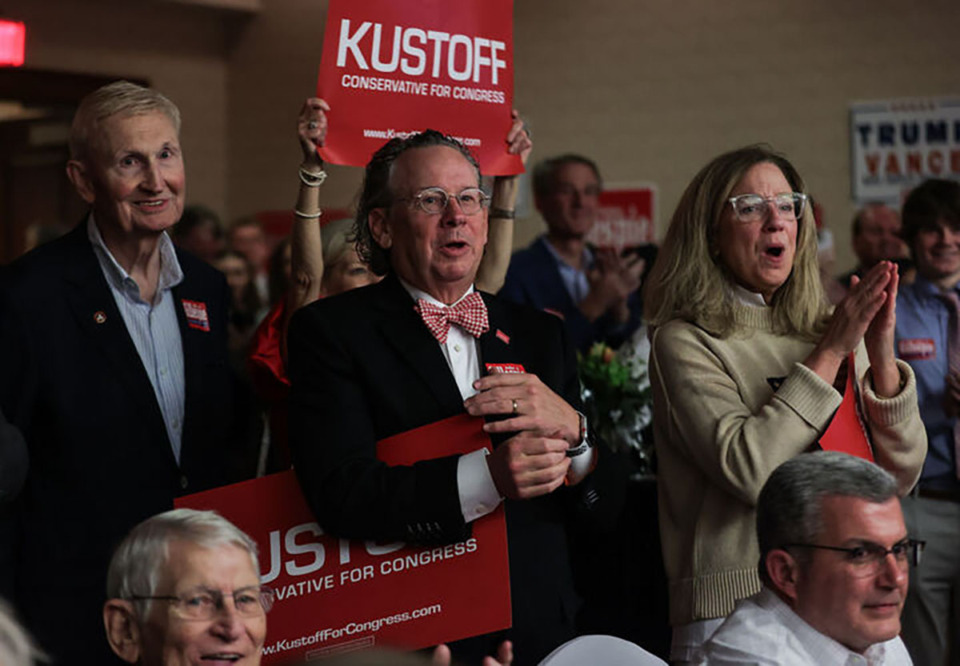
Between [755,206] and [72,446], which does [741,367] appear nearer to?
[755,206]

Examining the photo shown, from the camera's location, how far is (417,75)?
10.7 ft

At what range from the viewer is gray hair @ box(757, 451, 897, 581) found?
86.4 inches

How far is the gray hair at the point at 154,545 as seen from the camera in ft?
6.64

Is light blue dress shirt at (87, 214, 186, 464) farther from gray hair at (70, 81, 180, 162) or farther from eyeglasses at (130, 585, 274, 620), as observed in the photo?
eyeglasses at (130, 585, 274, 620)

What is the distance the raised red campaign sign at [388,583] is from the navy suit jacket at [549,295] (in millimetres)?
2665

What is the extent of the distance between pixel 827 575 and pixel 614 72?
21.8 feet

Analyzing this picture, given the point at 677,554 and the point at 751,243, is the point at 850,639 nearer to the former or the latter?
the point at 677,554

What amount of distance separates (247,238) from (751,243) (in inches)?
220

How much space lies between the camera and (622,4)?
8406 millimetres

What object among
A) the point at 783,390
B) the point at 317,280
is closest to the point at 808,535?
the point at 783,390

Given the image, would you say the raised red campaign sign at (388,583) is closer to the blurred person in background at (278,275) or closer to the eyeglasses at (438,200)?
the eyeglasses at (438,200)

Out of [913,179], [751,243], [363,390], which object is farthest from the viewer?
[913,179]

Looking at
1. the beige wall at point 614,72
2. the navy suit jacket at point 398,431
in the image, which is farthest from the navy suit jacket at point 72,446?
the beige wall at point 614,72

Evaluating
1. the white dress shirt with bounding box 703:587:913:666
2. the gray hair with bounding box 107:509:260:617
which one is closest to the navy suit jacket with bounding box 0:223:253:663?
the gray hair with bounding box 107:509:260:617
